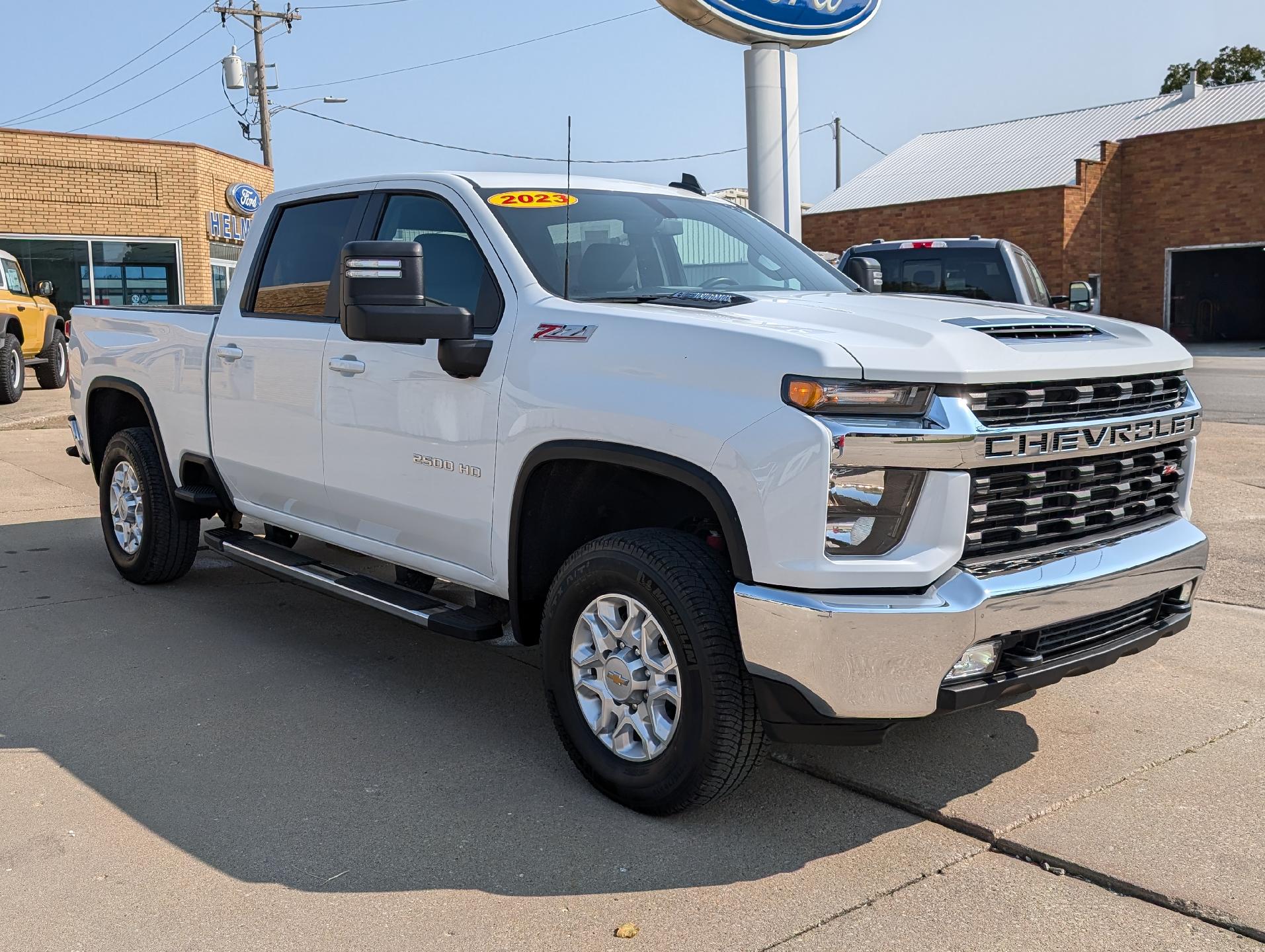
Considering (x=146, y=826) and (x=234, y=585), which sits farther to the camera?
Result: (x=234, y=585)

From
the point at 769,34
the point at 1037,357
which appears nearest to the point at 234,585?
the point at 1037,357

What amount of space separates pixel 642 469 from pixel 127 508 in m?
4.17

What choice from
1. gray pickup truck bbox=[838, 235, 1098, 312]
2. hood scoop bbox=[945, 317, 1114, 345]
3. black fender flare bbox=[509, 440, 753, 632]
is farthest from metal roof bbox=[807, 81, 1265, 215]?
black fender flare bbox=[509, 440, 753, 632]

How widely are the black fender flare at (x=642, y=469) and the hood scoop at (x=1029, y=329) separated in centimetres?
90

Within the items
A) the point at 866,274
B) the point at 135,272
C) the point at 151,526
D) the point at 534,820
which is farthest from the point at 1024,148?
the point at 534,820

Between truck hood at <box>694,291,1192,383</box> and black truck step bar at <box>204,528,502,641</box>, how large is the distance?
1.42m

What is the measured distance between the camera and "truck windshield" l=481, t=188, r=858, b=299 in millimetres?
4520

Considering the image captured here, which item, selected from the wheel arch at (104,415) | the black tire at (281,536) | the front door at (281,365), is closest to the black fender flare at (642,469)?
the front door at (281,365)

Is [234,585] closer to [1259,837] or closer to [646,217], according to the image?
[646,217]

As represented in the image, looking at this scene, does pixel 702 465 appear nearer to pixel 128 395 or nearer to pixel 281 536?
pixel 281 536

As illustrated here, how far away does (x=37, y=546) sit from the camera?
805cm

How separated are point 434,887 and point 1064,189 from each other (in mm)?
31545

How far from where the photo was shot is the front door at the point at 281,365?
5.28m

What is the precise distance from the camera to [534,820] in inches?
151
